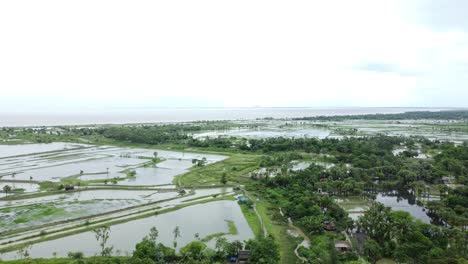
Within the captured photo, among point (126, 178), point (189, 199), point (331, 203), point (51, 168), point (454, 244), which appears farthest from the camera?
point (51, 168)

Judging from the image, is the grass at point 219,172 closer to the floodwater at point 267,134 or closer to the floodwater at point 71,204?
the floodwater at point 71,204

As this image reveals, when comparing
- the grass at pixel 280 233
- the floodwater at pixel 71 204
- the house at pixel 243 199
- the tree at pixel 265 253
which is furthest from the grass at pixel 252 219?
the floodwater at pixel 71 204

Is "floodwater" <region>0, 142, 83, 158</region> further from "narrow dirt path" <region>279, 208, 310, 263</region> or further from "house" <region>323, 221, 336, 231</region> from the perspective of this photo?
"house" <region>323, 221, 336, 231</region>

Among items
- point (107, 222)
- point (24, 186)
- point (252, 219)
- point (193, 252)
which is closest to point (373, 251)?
point (252, 219)

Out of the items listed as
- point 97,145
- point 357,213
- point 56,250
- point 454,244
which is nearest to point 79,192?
point 56,250

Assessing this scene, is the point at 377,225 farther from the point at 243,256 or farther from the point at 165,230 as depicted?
the point at 165,230

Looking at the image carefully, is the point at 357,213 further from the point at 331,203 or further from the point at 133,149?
the point at 133,149
